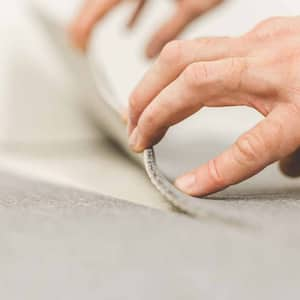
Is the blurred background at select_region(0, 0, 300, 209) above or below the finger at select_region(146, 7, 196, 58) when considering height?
below

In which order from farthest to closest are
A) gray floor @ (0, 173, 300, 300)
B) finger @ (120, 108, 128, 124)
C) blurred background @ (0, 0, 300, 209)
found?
blurred background @ (0, 0, 300, 209) → finger @ (120, 108, 128, 124) → gray floor @ (0, 173, 300, 300)

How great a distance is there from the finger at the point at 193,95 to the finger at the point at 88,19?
504 millimetres

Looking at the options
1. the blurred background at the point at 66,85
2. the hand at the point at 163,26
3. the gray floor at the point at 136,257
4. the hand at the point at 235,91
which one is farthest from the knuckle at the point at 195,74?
the hand at the point at 163,26

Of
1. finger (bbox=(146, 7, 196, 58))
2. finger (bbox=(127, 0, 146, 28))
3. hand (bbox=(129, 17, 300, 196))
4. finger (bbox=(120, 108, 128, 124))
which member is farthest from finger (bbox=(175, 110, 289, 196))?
finger (bbox=(127, 0, 146, 28))

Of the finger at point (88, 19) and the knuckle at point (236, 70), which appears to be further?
the finger at point (88, 19)

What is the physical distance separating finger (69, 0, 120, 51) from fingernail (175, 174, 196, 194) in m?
0.56

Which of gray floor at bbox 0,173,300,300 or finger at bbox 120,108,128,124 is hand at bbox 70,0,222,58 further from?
gray floor at bbox 0,173,300,300

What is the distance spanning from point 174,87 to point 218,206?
0.12 m

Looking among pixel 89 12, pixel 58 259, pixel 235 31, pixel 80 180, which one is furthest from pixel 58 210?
pixel 235 31

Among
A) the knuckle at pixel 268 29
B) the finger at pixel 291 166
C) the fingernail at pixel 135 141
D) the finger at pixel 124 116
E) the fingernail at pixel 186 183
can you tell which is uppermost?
the knuckle at pixel 268 29

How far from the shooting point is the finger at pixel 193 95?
0.56 meters

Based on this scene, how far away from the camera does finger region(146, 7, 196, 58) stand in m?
1.11

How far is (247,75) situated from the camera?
1.85 ft

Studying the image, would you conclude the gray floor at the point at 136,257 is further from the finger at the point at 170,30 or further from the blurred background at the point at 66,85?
the finger at the point at 170,30
